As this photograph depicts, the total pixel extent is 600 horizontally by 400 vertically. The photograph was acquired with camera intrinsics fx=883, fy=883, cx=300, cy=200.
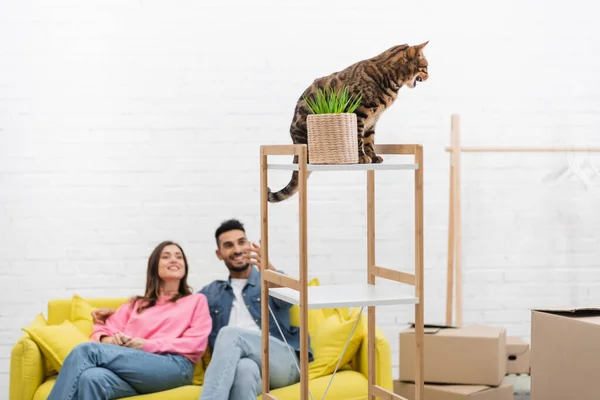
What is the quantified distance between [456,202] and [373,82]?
Answer: 168 cm

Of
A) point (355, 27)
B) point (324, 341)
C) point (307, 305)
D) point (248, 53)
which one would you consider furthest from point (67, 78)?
point (307, 305)

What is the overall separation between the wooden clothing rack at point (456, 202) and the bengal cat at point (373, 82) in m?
1.48

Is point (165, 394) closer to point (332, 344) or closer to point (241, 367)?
point (241, 367)

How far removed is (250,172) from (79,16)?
1139 mm

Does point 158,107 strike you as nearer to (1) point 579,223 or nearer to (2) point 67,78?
(2) point 67,78

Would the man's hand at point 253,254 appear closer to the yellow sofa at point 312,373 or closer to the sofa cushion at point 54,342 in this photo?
the yellow sofa at point 312,373

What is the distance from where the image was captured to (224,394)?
3.42 m

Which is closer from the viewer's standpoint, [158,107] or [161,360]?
[161,360]

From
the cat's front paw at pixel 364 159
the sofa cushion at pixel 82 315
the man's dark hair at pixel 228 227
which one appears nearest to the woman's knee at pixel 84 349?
the sofa cushion at pixel 82 315

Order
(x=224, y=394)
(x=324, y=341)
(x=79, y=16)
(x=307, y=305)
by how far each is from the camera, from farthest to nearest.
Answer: (x=79, y=16), (x=324, y=341), (x=224, y=394), (x=307, y=305)

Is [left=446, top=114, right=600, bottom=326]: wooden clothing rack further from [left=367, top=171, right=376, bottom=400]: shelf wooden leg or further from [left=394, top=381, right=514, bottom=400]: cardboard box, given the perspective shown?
[left=367, top=171, right=376, bottom=400]: shelf wooden leg

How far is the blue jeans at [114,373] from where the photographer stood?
3.43 m

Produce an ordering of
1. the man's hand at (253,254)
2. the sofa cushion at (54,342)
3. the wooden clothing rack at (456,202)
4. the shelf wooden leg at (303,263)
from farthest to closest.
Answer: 1. the wooden clothing rack at (456,202)
2. the man's hand at (253,254)
3. the sofa cushion at (54,342)
4. the shelf wooden leg at (303,263)

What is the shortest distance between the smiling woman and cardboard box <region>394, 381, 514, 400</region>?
95cm
